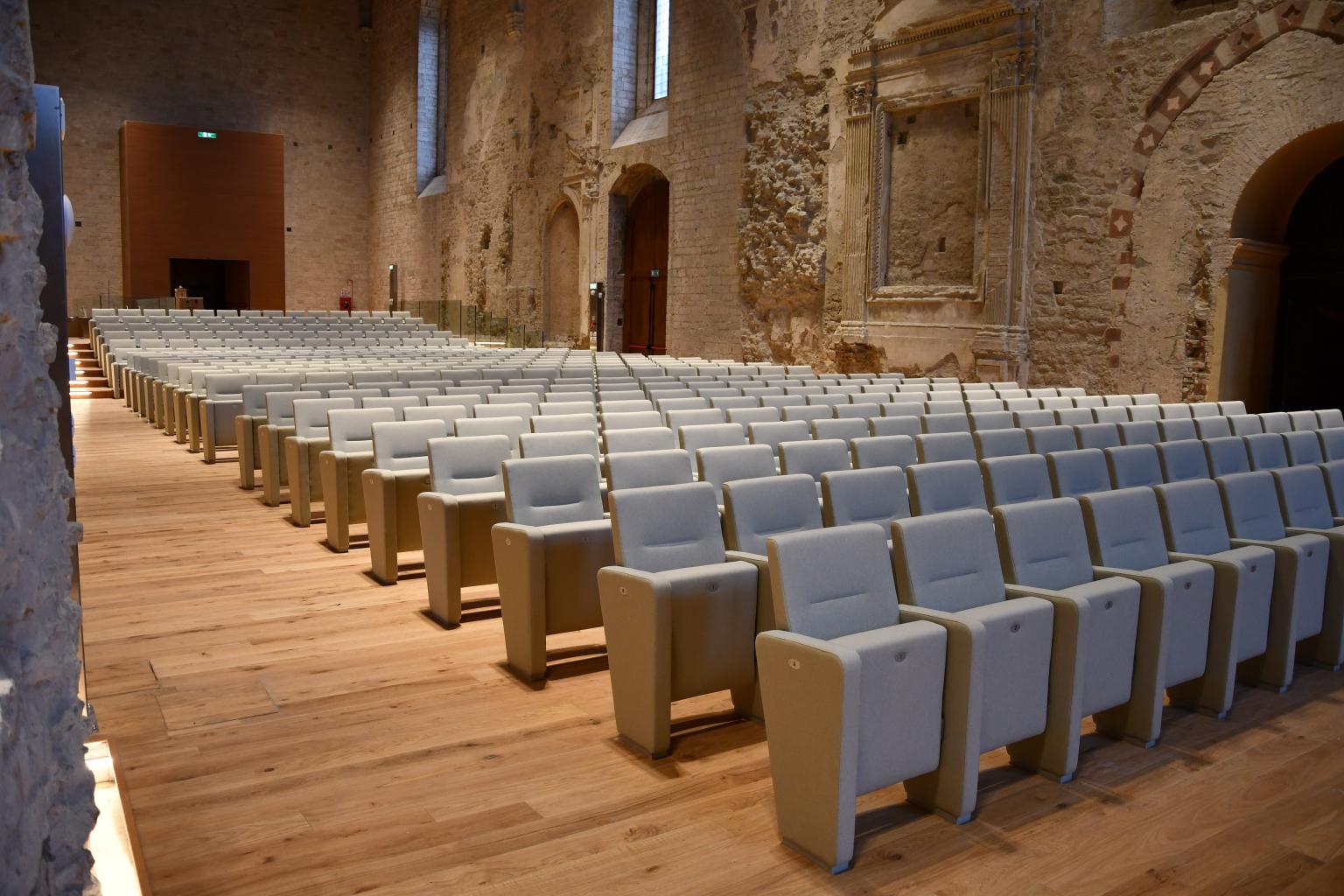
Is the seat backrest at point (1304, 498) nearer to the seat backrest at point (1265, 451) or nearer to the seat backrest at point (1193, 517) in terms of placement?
the seat backrest at point (1193, 517)

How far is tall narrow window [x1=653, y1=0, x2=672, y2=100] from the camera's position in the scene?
18516mm

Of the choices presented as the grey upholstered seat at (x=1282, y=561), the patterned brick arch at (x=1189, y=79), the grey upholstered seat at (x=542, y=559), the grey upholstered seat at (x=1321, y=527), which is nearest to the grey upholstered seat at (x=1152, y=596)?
the grey upholstered seat at (x=1282, y=561)

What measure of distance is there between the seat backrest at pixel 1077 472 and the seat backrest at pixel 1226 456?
817 mm

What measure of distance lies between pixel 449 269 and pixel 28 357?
24.2 meters

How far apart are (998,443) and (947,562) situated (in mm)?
2596

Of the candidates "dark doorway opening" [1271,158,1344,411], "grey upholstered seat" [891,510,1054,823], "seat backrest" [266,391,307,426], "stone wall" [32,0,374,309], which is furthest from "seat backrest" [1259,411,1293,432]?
"stone wall" [32,0,374,309]

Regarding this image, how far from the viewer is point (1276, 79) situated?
9305mm

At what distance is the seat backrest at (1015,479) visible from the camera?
4.34 m

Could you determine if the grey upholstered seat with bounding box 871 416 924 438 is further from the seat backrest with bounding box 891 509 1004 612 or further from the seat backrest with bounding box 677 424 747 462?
the seat backrest with bounding box 891 509 1004 612

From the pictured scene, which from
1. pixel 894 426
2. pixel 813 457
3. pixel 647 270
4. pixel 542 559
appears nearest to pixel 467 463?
pixel 542 559

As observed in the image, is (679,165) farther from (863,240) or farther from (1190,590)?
(1190,590)

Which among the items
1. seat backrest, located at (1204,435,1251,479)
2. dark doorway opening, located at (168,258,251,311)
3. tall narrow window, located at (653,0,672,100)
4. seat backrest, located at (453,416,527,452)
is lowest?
seat backrest, located at (1204,435,1251,479)

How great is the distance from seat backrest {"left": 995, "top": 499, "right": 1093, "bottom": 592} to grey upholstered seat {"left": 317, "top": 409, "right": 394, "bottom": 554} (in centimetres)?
342

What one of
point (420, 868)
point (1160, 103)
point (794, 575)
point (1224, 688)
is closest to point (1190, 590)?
point (1224, 688)
